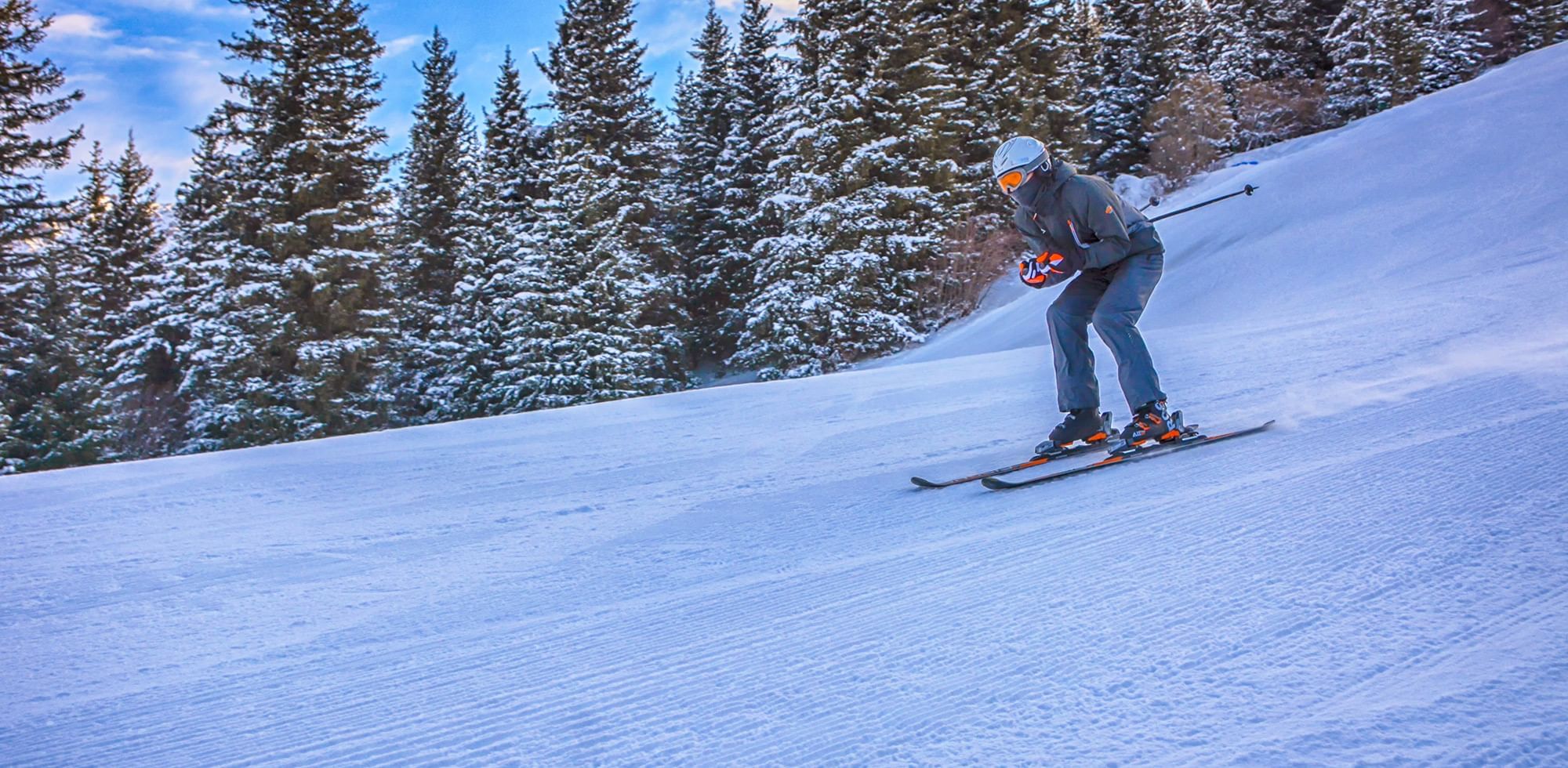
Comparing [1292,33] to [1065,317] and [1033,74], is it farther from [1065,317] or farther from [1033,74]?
[1065,317]

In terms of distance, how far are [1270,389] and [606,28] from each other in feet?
99.9

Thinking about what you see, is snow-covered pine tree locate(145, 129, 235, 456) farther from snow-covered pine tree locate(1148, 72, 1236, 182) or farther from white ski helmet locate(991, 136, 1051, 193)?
snow-covered pine tree locate(1148, 72, 1236, 182)

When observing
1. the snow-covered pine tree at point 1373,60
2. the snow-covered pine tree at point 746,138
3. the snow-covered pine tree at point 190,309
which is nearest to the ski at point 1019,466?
the snow-covered pine tree at point 190,309

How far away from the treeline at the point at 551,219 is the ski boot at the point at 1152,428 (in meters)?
19.1

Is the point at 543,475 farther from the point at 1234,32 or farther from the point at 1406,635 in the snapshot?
Answer: the point at 1234,32

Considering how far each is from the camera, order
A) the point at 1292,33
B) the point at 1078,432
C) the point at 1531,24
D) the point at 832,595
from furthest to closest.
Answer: the point at 1292,33 → the point at 1531,24 → the point at 1078,432 → the point at 832,595

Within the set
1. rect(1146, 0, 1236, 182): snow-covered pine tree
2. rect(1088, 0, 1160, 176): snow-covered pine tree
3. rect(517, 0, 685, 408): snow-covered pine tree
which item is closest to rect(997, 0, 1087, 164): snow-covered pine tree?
rect(1088, 0, 1160, 176): snow-covered pine tree

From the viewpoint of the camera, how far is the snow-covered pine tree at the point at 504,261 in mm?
25016

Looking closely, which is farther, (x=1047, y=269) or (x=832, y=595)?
(x=1047, y=269)

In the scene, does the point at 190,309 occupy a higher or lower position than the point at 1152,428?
higher

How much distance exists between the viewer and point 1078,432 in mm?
4656

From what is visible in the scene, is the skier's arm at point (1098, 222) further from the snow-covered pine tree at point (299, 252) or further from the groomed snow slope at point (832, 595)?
the snow-covered pine tree at point (299, 252)

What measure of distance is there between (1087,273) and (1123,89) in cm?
3711

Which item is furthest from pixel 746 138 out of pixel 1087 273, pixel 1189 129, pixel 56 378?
pixel 1087 273
